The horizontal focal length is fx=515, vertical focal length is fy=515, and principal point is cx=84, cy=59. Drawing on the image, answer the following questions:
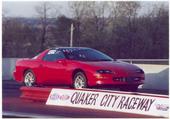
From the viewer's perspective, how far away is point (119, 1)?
18.2 metres

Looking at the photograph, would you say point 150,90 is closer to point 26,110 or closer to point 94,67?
point 94,67

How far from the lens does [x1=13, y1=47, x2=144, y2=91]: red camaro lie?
12453 mm

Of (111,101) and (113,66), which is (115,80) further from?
(111,101)

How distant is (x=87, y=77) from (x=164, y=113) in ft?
8.28

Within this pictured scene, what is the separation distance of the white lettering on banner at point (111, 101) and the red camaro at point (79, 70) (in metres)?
0.46

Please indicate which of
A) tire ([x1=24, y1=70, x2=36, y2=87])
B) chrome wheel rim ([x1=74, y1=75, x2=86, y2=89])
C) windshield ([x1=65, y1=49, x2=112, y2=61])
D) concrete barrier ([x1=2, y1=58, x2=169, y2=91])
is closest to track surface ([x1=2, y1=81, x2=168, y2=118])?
tire ([x1=24, y1=70, x2=36, y2=87])

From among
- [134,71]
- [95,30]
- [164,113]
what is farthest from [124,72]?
[95,30]

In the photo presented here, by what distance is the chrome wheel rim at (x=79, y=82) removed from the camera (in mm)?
12758

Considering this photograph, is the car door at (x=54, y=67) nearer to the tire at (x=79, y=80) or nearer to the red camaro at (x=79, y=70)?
the red camaro at (x=79, y=70)

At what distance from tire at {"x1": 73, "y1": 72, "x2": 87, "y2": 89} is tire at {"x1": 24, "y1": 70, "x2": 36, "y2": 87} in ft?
4.90

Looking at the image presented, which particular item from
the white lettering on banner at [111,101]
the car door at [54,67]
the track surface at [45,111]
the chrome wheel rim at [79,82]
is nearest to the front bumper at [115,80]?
the chrome wheel rim at [79,82]

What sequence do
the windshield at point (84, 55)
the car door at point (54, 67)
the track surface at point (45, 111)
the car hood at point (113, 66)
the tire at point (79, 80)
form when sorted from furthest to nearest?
1. the car door at point (54, 67)
2. the windshield at point (84, 55)
3. the tire at point (79, 80)
4. the car hood at point (113, 66)
5. the track surface at point (45, 111)

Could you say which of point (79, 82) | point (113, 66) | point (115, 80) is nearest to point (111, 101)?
point (115, 80)

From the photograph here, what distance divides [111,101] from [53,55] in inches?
96.8
